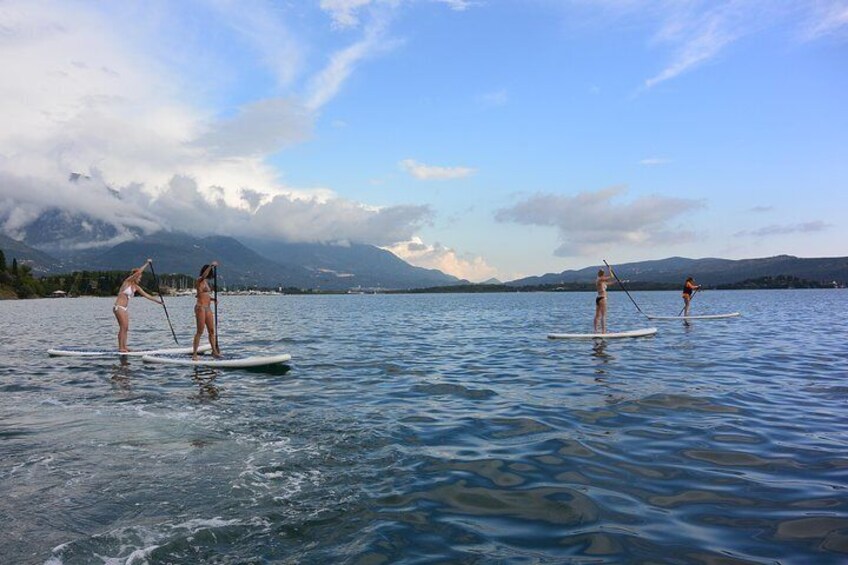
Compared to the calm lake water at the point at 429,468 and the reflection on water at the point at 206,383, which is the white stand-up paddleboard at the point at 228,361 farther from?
the calm lake water at the point at 429,468

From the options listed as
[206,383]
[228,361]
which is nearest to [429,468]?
[206,383]

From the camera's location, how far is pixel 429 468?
9.07m

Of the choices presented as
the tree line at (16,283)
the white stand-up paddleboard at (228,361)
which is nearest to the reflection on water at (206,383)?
the white stand-up paddleboard at (228,361)

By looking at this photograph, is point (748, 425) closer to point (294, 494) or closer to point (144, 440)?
point (294, 494)

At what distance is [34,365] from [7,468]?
1614cm

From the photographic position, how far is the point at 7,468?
909cm

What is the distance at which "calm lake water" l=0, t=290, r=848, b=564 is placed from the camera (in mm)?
6367

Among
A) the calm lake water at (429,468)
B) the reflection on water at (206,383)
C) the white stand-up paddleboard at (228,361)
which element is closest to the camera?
the calm lake water at (429,468)

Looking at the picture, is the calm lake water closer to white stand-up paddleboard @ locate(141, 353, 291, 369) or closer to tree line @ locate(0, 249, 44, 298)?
white stand-up paddleboard @ locate(141, 353, 291, 369)

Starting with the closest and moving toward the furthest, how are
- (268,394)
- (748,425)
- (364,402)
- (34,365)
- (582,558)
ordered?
(582,558) → (748,425) → (364,402) → (268,394) → (34,365)

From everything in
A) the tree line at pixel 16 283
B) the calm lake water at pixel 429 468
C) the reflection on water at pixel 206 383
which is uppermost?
the tree line at pixel 16 283

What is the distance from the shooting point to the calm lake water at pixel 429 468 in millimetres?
6367

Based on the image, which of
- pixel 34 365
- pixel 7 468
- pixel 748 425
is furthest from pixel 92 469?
pixel 34 365

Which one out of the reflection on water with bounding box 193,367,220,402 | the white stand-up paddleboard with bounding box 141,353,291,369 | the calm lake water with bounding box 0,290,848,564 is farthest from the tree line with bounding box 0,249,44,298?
the calm lake water with bounding box 0,290,848,564
